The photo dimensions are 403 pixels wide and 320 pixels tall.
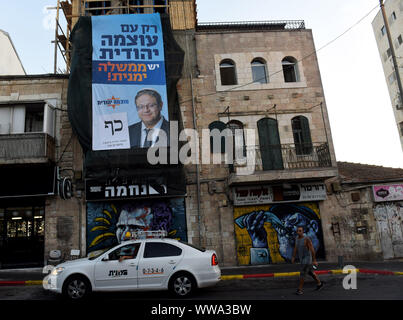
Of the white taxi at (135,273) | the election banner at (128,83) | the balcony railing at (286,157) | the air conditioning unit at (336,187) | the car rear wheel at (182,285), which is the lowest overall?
the car rear wheel at (182,285)

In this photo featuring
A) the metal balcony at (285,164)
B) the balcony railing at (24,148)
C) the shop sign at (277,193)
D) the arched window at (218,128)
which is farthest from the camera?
the arched window at (218,128)

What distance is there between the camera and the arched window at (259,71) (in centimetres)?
1538

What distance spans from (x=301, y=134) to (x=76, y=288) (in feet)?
38.8

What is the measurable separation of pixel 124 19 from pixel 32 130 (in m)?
6.92

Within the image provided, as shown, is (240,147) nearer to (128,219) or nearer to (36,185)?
(128,219)

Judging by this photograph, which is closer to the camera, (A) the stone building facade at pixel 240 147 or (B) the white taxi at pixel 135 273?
(B) the white taxi at pixel 135 273

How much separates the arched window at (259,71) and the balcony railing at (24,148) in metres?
10.4

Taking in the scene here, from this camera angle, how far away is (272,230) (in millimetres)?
13453

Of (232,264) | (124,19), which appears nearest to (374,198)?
(232,264)

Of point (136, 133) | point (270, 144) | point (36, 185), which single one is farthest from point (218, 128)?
point (36, 185)

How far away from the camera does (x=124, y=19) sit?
14.6 metres

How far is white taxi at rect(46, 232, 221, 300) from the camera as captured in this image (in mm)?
7371

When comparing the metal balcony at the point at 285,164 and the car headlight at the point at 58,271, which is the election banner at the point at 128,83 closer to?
the metal balcony at the point at 285,164

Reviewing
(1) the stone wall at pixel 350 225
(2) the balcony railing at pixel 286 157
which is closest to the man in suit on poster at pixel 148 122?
(2) the balcony railing at pixel 286 157
